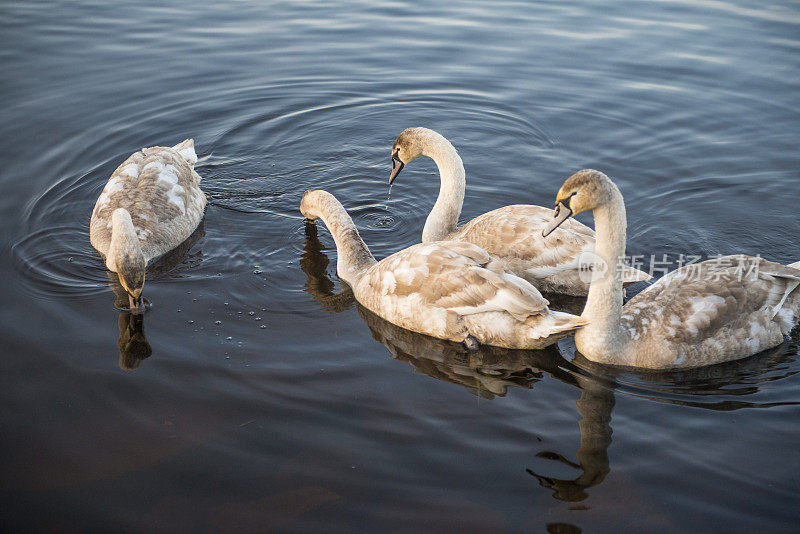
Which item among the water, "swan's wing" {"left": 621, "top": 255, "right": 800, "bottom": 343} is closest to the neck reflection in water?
the water

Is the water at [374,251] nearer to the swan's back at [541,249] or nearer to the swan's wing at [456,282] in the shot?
the swan's wing at [456,282]

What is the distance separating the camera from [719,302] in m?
7.70

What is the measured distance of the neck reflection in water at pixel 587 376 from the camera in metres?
6.91

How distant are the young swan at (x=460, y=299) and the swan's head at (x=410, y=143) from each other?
2119 millimetres

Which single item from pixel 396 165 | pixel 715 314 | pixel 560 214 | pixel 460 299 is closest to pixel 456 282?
pixel 460 299

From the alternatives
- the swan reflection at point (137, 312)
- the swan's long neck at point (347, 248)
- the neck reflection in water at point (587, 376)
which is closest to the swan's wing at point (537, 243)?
the neck reflection in water at point (587, 376)

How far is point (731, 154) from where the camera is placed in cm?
1223

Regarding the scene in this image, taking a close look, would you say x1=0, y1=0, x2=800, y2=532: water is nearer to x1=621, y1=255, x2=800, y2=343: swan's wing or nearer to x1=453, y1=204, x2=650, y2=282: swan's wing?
x1=621, y1=255, x2=800, y2=343: swan's wing

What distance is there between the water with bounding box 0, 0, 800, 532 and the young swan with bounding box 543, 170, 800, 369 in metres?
0.26

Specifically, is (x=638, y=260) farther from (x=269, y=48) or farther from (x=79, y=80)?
(x=79, y=80)

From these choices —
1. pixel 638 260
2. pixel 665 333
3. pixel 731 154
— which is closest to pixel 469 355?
pixel 665 333

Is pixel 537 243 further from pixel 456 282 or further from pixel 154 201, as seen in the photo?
pixel 154 201

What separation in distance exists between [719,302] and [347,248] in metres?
4.27

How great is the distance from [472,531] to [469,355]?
240cm
